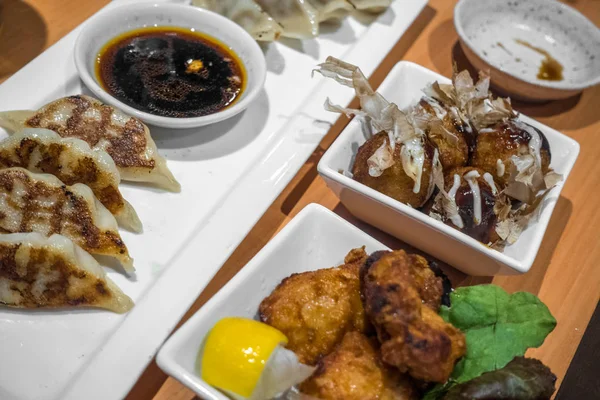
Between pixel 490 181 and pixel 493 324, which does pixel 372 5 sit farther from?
pixel 493 324

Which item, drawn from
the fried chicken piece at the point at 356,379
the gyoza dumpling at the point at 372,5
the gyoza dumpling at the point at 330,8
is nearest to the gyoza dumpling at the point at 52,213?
the fried chicken piece at the point at 356,379

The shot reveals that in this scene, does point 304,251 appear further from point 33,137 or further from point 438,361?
point 33,137

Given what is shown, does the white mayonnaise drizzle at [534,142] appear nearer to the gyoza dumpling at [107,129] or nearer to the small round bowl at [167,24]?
the small round bowl at [167,24]

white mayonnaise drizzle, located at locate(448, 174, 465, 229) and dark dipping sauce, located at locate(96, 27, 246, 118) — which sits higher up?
white mayonnaise drizzle, located at locate(448, 174, 465, 229)

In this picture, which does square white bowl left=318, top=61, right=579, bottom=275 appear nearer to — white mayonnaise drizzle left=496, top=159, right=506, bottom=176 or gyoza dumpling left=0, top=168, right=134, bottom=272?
white mayonnaise drizzle left=496, top=159, right=506, bottom=176

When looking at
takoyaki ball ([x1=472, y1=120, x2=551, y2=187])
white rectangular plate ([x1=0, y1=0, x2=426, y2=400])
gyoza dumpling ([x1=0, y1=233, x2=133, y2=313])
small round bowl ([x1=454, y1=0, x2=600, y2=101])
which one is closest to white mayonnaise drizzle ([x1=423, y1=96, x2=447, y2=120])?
takoyaki ball ([x1=472, y1=120, x2=551, y2=187])

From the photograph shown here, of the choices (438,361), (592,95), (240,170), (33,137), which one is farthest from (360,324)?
(592,95)

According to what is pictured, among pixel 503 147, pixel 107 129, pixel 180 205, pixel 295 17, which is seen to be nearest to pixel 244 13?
pixel 295 17
